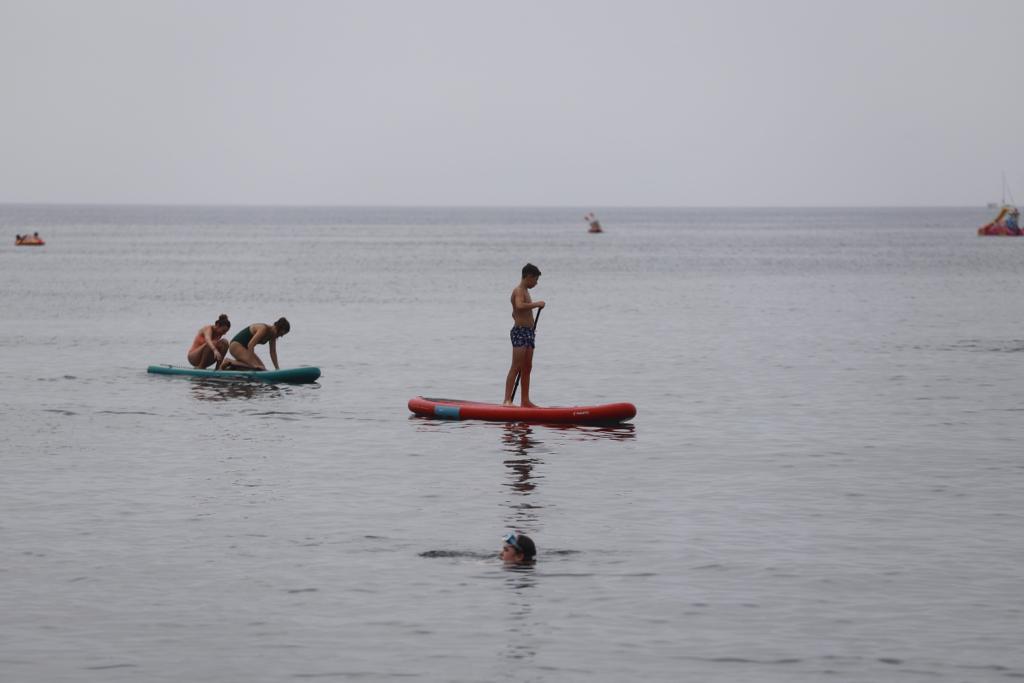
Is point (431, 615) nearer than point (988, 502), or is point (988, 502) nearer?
point (431, 615)

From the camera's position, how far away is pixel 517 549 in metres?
14.6

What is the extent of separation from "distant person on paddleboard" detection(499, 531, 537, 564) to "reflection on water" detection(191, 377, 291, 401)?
14.6 metres

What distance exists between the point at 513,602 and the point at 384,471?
7201mm

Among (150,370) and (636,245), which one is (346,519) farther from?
(636,245)

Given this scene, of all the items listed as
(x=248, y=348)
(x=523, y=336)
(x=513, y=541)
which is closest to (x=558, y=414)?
(x=523, y=336)

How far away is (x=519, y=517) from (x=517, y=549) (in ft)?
8.25

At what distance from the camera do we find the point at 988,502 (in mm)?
18156

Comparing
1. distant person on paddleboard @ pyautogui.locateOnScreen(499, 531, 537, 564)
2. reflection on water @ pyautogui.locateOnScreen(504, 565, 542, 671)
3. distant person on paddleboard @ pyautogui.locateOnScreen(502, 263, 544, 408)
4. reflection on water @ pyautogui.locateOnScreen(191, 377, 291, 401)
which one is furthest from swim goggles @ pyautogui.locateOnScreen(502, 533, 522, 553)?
reflection on water @ pyautogui.locateOnScreen(191, 377, 291, 401)

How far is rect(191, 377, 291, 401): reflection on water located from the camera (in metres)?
28.9

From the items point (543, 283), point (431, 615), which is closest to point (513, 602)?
point (431, 615)

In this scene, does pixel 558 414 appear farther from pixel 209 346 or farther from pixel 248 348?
pixel 209 346

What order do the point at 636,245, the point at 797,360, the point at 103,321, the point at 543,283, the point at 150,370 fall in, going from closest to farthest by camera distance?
the point at 150,370 → the point at 797,360 → the point at 103,321 → the point at 543,283 → the point at 636,245

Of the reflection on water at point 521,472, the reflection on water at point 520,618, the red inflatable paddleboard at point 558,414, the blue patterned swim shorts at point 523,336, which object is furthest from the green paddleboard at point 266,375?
the reflection on water at point 520,618

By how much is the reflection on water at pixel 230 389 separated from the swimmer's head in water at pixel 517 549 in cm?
1465
